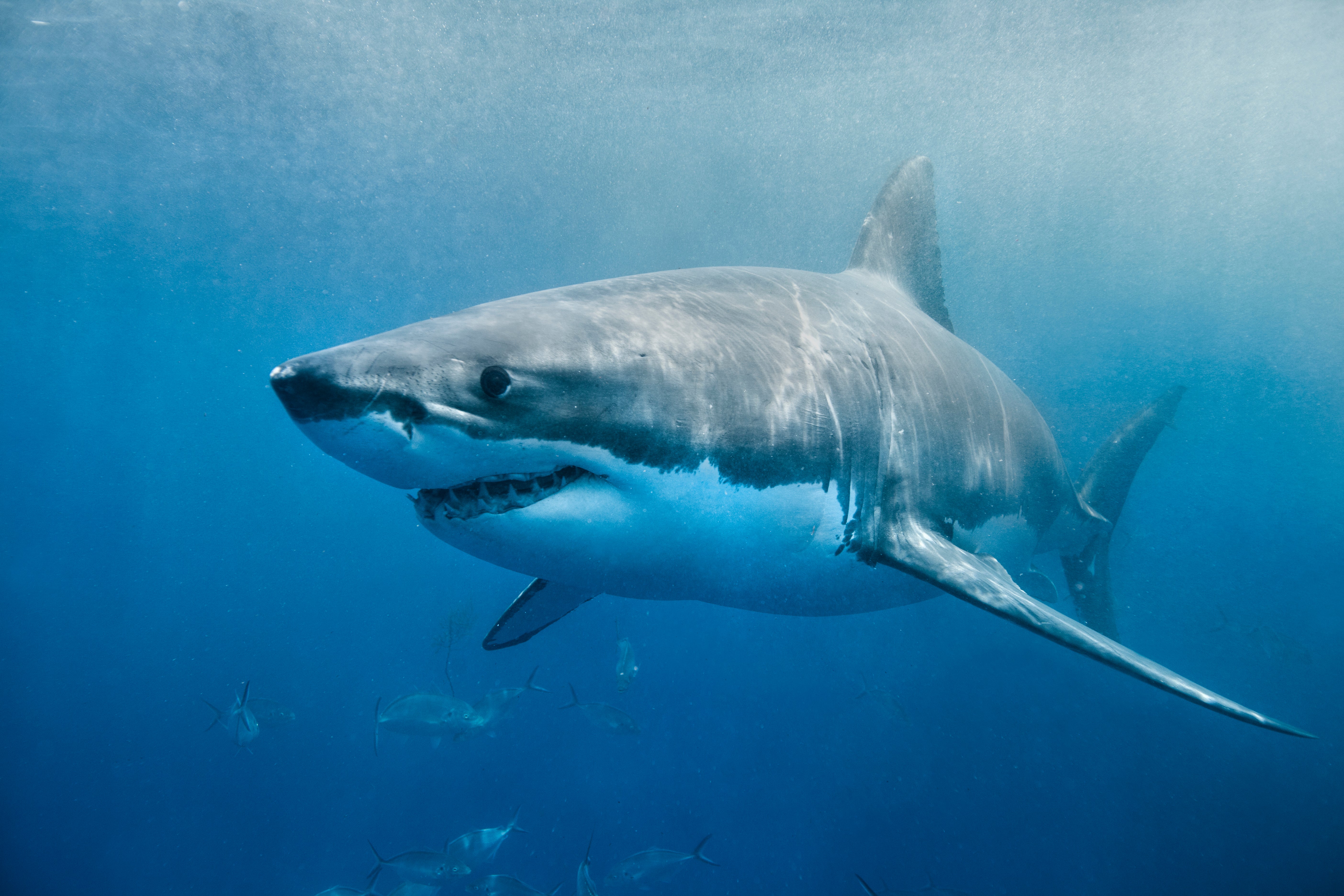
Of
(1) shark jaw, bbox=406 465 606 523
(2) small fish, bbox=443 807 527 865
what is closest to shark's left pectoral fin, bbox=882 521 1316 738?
(1) shark jaw, bbox=406 465 606 523

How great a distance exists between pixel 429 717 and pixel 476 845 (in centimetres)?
169

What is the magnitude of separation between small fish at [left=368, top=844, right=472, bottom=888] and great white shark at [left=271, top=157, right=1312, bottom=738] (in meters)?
3.54

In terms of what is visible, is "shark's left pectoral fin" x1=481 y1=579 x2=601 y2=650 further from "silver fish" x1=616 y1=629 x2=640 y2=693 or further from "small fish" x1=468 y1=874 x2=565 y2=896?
"silver fish" x1=616 y1=629 x2=640 y2=693

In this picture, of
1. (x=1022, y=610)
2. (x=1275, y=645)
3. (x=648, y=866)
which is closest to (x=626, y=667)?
(x=648, y=866)

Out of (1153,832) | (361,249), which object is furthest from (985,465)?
(361,249)

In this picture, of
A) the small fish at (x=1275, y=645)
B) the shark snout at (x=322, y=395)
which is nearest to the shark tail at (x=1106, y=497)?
the shark snout at (x=322, y=395)

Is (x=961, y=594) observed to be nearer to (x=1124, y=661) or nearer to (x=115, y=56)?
(x=1124, y=661)

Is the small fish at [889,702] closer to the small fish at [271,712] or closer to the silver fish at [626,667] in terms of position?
the silver fish at [626,667]

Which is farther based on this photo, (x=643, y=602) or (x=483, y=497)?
(x=643, y=602)

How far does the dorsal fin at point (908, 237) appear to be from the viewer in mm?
4031

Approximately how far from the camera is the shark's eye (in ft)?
4.38

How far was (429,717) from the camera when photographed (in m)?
6.69

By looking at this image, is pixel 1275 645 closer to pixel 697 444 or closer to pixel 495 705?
pixel 495 705

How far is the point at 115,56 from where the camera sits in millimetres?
14266
